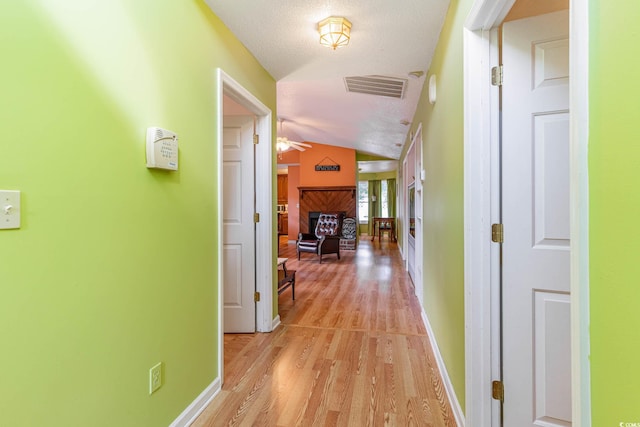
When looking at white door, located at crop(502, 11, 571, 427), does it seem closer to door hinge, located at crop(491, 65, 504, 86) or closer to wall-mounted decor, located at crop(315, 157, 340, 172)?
door hinge, located at crop(491, 65, 504, 86)

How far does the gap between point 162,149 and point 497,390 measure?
1.87m

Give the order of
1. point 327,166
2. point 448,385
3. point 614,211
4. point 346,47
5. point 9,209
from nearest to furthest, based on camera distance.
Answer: point 614,211, point 9,209, point 448,385, point 346,47, point 327,166

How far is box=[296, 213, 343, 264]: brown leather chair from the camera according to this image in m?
6.30

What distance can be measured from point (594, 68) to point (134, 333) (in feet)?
5.57

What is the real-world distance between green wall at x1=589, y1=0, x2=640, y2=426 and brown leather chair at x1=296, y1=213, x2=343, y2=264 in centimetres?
565

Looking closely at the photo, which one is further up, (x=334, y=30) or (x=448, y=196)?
(x=334, y=30)

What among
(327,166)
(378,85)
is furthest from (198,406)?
(327,166)

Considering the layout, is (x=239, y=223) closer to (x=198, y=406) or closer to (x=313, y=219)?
Answer: (x=198, y=406)

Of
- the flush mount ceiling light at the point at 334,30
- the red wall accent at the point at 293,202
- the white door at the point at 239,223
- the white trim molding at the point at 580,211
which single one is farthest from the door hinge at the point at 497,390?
the red wall accent at the point at 293,202

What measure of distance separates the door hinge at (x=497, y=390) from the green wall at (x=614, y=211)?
0.85m

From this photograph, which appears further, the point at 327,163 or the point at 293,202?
the point at 293,202

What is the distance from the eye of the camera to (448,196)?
1913mm

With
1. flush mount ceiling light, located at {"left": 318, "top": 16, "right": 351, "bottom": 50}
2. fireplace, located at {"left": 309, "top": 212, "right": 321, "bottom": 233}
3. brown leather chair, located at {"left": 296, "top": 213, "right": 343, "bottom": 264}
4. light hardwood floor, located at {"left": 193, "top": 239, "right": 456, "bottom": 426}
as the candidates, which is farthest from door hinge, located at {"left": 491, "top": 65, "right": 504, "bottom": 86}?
fireplace, located at {"left": 309, "top": 212, "right": 321, "bottom": 233}

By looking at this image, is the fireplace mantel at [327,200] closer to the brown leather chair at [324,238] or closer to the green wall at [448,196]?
the brown leather chair at [324,238]
